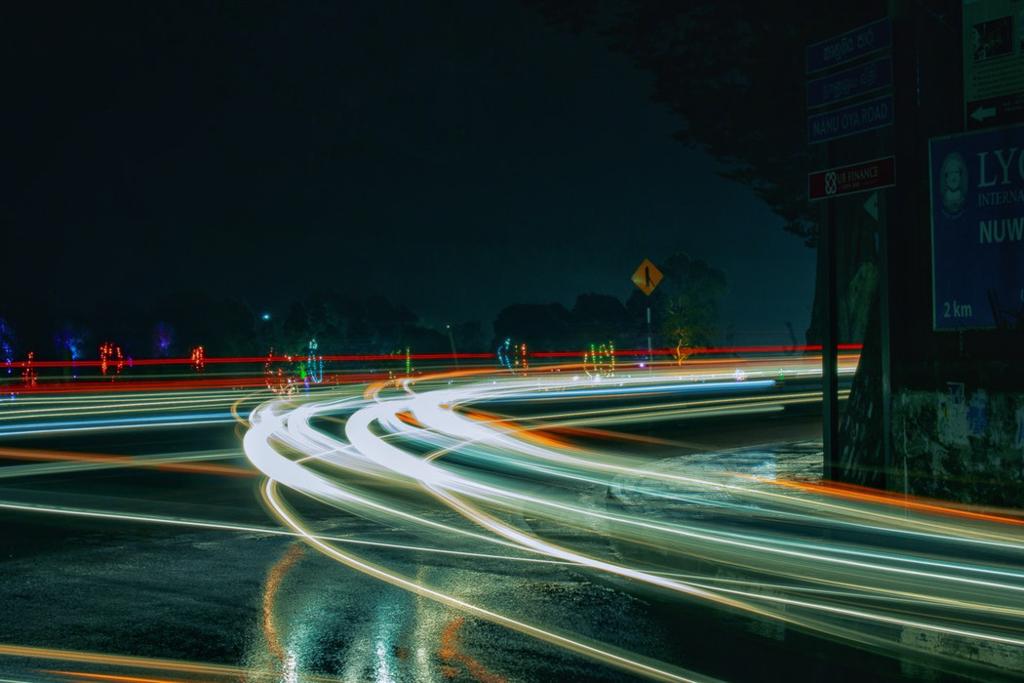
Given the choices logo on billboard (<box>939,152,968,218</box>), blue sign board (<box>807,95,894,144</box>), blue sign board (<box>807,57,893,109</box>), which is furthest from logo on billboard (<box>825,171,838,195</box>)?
logo on billboard (<box>939,152,968,218</box>)

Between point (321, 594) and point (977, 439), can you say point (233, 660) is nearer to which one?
point (321, 594)

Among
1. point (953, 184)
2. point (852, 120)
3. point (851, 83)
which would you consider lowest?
point (953, 184)

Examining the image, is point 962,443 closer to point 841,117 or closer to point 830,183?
point 830,183

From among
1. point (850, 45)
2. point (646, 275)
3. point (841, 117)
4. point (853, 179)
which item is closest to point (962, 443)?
point (853, 179)

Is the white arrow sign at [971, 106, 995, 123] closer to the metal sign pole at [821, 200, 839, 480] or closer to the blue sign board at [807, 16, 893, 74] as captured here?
the blue sign board at [807, 16, 893, 74]

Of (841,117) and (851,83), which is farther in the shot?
(841,117)

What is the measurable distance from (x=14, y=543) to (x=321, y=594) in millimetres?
3624

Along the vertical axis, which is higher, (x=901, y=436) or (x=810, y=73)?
(x=810, y=73)

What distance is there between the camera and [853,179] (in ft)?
35.4

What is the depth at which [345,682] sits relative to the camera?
18.2 feet

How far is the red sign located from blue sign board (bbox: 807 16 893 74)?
3.68ft

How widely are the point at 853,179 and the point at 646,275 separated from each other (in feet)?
52.4

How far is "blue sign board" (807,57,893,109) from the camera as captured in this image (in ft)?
34.8

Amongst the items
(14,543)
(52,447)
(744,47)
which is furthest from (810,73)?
(52,447)
